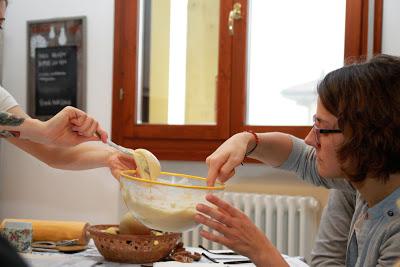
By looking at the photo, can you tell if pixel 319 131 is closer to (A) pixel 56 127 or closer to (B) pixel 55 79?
(A) pixel 56 127

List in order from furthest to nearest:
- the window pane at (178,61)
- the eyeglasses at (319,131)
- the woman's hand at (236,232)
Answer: the window pane at (178,61) → the eyeglasses at (319,131) → the woman's hand at (236,232)

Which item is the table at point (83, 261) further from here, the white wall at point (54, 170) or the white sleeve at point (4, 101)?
Result: the white wall at point (54, 170)

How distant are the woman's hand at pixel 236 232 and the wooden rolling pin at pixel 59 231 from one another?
61 cm

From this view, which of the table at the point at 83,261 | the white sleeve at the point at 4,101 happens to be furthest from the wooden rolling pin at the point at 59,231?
the white sleeve at the point at 4,101

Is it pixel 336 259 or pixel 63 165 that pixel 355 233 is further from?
pixel 63 165

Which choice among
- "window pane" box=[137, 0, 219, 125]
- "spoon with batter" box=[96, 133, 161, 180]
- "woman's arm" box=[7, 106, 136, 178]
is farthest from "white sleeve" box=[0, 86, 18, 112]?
"window pane" box=[137, 0, 219, 125]

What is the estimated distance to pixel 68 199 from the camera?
3061 mm

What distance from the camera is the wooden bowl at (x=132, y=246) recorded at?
124 centimetres

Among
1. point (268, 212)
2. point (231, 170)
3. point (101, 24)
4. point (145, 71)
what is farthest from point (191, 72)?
point (231, 170)

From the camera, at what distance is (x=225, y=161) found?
47.9 inches

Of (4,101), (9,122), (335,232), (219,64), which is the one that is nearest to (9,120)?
(9,122)

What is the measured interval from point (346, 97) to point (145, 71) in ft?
6.26

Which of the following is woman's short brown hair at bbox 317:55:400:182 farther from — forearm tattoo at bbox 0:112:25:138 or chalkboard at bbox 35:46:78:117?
chalkboard at bbox 35:46:78:117

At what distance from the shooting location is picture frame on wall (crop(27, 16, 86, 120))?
9.86 ft
